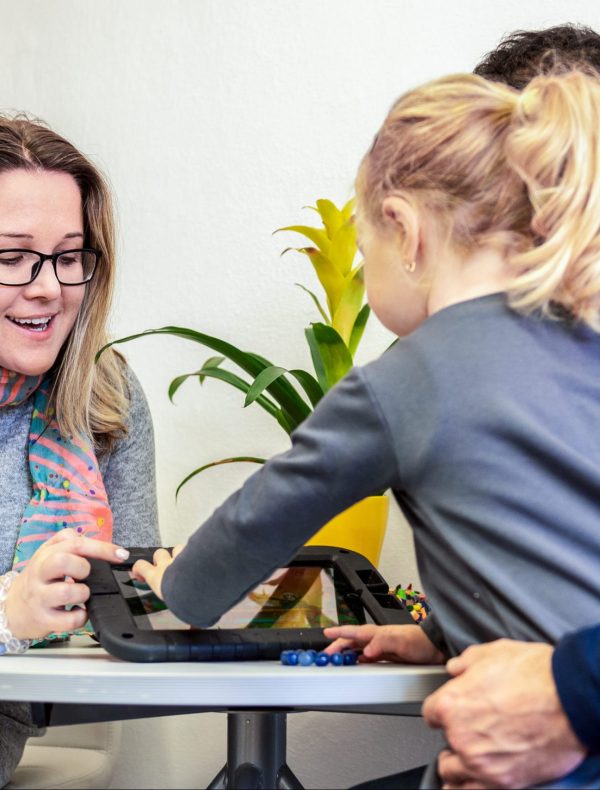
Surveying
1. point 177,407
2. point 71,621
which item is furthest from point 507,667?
point 177,407

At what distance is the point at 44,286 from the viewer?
61.0 inches

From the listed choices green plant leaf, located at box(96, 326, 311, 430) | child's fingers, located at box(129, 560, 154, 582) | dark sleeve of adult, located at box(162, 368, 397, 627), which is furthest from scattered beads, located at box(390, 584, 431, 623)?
dark sleeve of adult, located at box(162, 368, 397, 627)

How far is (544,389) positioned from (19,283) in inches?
36.7

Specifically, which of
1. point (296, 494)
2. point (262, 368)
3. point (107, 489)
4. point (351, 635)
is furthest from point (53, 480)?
point (296, 494)

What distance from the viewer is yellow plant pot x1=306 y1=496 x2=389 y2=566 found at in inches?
64.8

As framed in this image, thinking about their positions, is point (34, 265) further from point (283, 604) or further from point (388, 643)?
point (388, 643)

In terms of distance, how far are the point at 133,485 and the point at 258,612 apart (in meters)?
0.73

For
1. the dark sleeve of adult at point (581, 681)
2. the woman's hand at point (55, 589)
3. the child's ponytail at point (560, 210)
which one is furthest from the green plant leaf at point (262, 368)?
the dark sleeve of adult at point (581, 681)

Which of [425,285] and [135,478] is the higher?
[425,285]

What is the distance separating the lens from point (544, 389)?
86 cm

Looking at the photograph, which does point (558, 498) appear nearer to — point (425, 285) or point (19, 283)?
point (425, 285)

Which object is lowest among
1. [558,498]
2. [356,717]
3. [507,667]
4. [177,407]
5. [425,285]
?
[356,717]

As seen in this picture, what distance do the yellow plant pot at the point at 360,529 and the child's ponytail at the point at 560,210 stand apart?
78 cm

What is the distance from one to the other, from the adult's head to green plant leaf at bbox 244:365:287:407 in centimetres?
55
